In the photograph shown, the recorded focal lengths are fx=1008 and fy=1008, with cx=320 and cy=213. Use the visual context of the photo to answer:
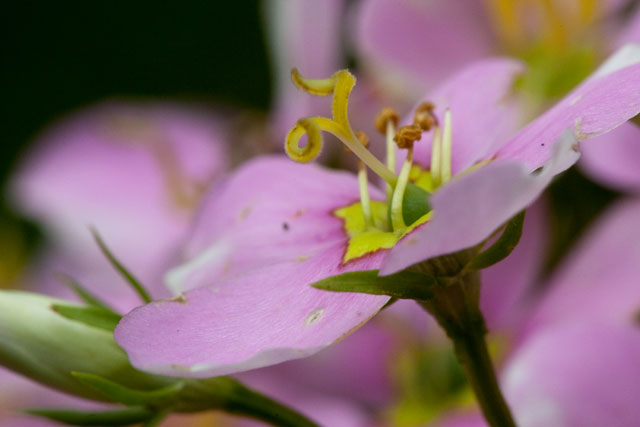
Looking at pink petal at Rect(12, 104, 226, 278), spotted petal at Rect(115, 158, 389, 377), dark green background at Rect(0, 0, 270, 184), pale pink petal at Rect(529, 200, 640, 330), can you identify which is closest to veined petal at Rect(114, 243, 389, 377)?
spotted petal at Rect(115, 158, 389, 377)

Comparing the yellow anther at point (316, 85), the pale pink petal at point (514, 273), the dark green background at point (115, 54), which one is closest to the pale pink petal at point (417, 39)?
the pale pink petal at point (514, 273)

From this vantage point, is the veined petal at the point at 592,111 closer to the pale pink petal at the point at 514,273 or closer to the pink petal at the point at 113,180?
the pale pink petal at the point at 514,273

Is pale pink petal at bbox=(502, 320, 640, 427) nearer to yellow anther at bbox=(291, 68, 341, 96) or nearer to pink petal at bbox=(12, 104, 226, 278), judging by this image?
yellow anther at bbox=(291, 68, 341, 96)

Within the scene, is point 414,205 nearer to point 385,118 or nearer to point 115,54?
point 385,118

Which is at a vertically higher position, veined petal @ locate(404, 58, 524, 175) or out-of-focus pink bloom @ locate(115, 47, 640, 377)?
veined petal @ locate(404, 58, 524, 175)


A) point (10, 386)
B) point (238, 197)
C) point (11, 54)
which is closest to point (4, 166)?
point (11, 54)

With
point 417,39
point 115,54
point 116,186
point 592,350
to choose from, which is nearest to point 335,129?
point 592,350
